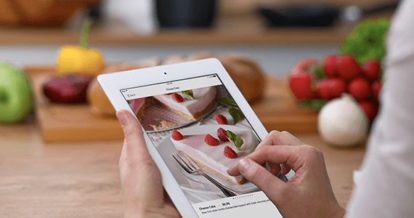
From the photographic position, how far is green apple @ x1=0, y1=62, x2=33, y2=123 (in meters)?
1.86

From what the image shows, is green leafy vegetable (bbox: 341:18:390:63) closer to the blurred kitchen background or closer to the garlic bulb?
the garlic bulb

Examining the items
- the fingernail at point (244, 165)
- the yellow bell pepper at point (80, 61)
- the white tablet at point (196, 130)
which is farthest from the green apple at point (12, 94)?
the fingernail at point (244, 165)

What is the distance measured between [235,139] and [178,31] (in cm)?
175

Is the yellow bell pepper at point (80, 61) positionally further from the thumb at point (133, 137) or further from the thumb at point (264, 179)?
the thumb at point (264, 179)

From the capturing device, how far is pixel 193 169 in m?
1.26

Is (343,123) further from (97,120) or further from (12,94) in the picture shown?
(12,94)

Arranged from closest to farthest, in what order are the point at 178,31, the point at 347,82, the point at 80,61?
the point at 347,82 < the point at 80,61 < the point at 178,31

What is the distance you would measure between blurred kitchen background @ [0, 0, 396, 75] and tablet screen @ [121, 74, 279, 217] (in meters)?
1.50

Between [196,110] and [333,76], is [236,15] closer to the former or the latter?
[333,76]

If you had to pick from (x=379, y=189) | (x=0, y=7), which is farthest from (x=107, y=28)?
(x=379, y=189)

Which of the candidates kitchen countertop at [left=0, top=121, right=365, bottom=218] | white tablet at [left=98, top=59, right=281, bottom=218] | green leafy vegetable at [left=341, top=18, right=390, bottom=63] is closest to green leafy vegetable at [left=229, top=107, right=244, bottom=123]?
white tablet at [left=98, top=59, right=281, bottom=218]

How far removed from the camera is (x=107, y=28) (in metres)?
3.10

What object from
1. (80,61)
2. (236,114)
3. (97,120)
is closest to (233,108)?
(236,114)

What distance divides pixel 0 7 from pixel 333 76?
1.39 meters
